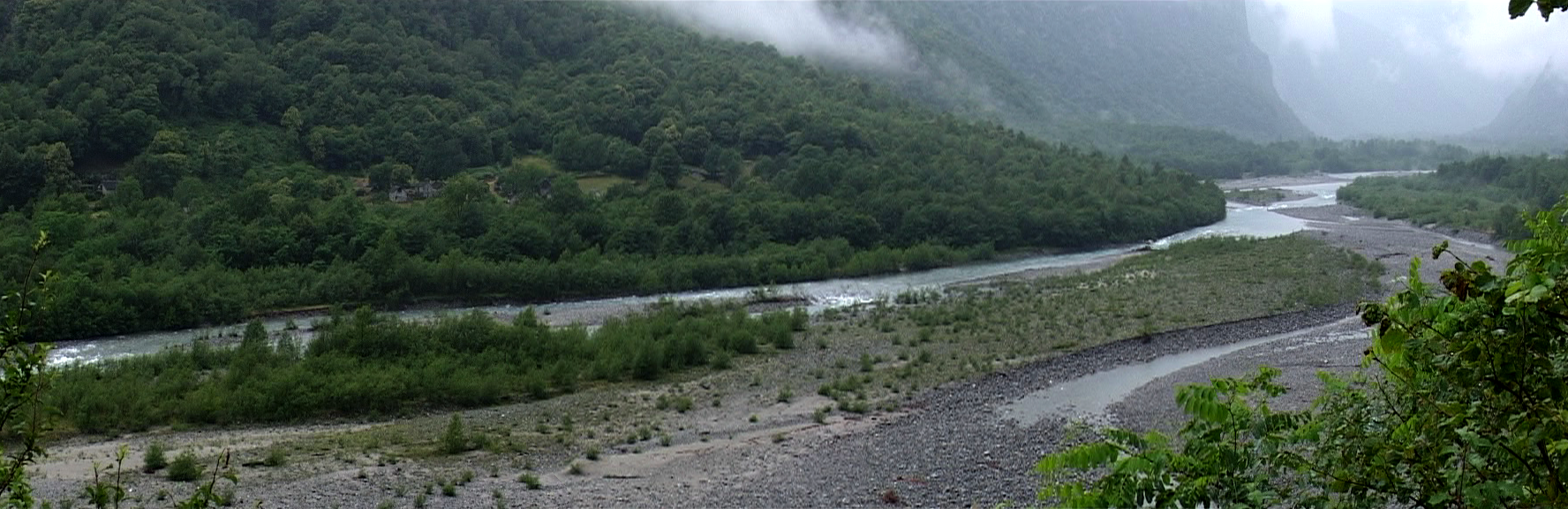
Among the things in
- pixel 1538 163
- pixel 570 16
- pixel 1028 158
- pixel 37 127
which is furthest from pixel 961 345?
pixel 1538 163

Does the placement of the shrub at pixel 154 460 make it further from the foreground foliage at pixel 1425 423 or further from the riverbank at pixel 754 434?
the foreground foliage at pixel 1425 423

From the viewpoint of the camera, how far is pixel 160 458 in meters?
19.9

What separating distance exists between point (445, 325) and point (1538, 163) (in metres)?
105

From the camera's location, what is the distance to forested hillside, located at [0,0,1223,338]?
1889 inches

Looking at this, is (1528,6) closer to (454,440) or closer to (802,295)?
(454,440)

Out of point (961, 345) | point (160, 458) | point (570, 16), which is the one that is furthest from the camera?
point (570, 16)

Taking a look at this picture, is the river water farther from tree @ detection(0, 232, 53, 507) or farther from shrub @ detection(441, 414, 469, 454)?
tree @ detection(0, 232, 53, 507)

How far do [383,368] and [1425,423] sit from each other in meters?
27.9

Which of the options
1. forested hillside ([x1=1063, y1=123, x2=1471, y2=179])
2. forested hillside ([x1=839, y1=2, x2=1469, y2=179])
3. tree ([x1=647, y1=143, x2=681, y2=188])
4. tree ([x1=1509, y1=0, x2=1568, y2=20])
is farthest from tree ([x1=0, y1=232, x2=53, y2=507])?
A: forested hillside ([x1=1063, y1=123, x2=1471, y2=179])

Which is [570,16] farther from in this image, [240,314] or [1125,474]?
[1125,474]

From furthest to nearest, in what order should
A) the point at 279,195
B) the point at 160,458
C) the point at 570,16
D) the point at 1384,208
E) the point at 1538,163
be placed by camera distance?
the point at 1538,163 → the point at 570,16 → the point at 1384,208 → the point at 279,195 → the point at 160,458

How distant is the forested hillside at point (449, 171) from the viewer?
4797cm

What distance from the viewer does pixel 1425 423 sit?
4398 millimetres

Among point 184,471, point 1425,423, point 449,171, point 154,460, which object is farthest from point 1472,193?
point 1425,423
